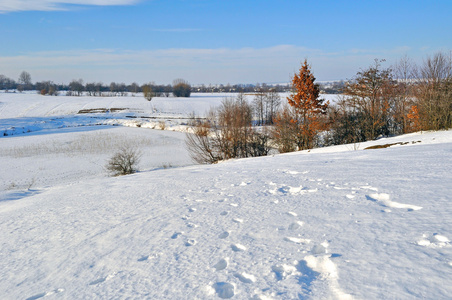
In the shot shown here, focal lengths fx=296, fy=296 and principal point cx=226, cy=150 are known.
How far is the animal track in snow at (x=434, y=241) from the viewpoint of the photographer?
331 centimetres

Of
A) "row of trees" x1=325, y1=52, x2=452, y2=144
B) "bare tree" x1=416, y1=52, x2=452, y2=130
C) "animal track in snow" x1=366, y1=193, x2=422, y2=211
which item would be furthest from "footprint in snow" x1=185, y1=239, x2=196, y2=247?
"row of trees" x1=325, y1=52, x2=452, y2=144

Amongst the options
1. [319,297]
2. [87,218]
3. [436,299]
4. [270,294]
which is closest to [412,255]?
[436,299]

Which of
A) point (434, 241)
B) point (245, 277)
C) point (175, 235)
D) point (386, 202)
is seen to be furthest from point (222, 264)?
point (386, 202)

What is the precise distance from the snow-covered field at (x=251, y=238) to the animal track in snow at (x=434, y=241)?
0.01m

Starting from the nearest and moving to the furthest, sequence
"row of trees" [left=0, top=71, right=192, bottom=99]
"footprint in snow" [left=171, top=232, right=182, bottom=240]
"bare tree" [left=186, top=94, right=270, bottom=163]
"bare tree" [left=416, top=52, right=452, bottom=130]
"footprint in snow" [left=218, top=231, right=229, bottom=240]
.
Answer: "footprint in snow" [left=218, top=231, right=229, bottom=240], "footprint in snow" [left=171, top=232, right=182, bottom=240], "bare tree" [left=416, top=52, right=452, bottom=130], "bare tree" [left=186, top=94, right=270, bottom=163], "row of trees" [left=0, top=71, right=192, bottom=99]

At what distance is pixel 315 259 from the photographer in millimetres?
3393

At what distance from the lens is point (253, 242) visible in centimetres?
399

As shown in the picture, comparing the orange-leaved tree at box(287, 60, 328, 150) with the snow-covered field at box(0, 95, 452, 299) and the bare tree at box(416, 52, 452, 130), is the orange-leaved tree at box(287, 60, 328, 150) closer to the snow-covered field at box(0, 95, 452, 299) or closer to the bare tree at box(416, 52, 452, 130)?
the bare tree at box(416, 52, 452, 130)

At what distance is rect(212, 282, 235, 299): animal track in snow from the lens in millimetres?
2966

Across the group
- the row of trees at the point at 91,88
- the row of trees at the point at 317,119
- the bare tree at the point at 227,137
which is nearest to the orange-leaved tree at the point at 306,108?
the row of trees at the point at 317,119

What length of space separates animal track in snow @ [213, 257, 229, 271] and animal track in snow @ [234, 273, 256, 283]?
0.23 metres

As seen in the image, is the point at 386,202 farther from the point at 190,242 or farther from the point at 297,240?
the point at 190,242

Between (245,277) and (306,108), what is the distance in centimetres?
2492

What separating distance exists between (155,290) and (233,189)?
12.4 ft
